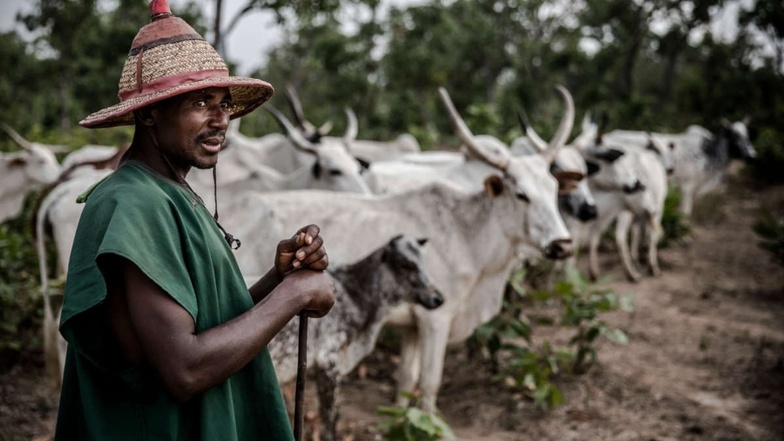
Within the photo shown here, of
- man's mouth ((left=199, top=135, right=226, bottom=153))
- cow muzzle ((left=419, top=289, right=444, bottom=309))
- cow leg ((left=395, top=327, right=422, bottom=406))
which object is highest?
man's mouth ((left=199, top=135, right=226, bottom=153))

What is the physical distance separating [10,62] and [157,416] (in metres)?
24.5

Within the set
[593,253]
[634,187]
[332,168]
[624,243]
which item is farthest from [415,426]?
[624,243]

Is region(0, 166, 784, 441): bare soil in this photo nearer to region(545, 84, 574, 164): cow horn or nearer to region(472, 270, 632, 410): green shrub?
region(472, 270, 632, 410): green shrub

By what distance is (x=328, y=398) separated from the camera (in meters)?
3.41

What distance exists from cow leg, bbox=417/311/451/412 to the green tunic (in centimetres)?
309

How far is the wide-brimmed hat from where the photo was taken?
4.96 feet

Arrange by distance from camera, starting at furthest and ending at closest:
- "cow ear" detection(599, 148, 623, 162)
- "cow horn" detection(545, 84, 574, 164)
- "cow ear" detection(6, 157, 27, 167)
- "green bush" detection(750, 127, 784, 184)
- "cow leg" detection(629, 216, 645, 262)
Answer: "green bush" detection(750, 127, 784, 184) → "cow leg" detection(629, 216, 645, 262) → "cow ear" detection(599, 148, 623, 162) → "cow ear" detection(6, 157, 27, 167) → "cow horn" detection(545, 84, 574, 164)

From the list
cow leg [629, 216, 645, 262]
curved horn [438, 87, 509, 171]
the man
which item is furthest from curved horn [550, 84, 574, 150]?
cow leg [629, 216, 645, 262]

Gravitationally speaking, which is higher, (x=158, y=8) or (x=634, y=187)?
(x=158, y=8)

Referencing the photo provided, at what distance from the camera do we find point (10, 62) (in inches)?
872

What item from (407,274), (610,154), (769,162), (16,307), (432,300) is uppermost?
(769,162)

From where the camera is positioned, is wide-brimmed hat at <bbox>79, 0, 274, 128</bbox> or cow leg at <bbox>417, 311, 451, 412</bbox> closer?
wide-brimmed hat at <bbox>79, 0, 274, 128</bbox>

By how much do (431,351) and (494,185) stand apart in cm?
123

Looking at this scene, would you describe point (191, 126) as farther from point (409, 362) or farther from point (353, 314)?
point (409, 362)
